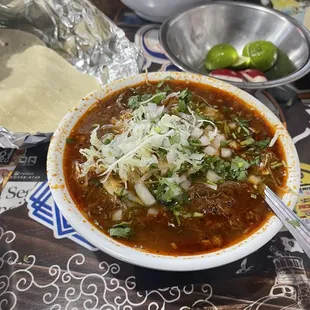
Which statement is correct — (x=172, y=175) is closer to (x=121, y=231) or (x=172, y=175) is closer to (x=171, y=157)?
(x=171, y=157)

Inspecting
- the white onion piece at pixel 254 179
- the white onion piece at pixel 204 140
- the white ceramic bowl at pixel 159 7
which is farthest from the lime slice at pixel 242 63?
the white onion piece at pixel 254 179

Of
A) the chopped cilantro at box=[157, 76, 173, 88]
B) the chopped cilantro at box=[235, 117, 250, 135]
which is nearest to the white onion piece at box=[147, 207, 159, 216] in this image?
the chopped cilantro at box=[235, 117, 250, 135]

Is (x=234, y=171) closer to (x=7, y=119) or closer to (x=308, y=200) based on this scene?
(x=308, y=200)

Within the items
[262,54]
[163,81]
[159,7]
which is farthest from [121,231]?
[159,7]

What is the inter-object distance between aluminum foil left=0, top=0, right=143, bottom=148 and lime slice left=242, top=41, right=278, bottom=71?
0.74m

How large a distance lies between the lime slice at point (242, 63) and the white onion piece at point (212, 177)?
1124mm

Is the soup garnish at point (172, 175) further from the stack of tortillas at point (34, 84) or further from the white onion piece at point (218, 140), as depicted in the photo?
the stack of tortillas at point (34, 84)

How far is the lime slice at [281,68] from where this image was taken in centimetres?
223

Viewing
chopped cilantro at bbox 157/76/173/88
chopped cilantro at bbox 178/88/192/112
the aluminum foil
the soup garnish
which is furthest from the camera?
the aluminum foil

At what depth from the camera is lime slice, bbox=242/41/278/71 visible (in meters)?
2.20

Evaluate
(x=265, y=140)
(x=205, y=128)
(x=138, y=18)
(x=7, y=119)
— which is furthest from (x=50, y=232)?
(x=138, y=18)

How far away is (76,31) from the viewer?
222 cm

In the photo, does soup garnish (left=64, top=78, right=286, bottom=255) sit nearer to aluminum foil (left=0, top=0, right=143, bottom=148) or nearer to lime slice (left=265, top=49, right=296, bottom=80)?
aluminum foil (left=0, top=0, right=143, bottom=148)

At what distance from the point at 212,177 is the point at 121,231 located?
39 centimetres
